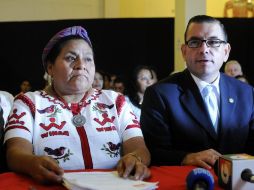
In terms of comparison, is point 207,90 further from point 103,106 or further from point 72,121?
point 72,121

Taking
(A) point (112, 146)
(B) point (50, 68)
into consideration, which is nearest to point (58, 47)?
(B) point (50, 68)

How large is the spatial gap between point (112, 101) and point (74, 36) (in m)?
0.33

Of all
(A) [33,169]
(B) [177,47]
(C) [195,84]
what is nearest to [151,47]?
(B) [177,47]

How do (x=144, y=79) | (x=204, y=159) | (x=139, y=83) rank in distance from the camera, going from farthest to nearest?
(x=144, y=79) < (x=139, y=83) < (x=204, y=159)

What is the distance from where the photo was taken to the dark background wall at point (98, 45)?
25.1 feet

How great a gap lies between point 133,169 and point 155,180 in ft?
0.27

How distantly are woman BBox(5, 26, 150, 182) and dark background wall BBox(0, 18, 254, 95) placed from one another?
18.8ft

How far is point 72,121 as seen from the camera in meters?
1.71

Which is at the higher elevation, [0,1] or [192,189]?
[0,1]

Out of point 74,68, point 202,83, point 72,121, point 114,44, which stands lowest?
point 72,121

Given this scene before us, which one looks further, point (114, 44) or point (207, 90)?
point (114, 44)

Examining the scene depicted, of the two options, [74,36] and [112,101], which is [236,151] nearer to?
[112,101]

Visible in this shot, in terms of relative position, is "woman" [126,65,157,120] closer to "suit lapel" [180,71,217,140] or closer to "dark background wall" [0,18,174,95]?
"dark background wall" [0,18,174,95]

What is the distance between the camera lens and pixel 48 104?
5.77ft
